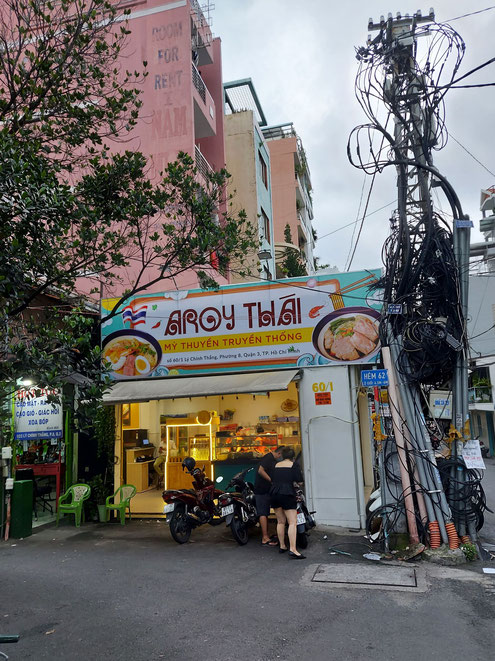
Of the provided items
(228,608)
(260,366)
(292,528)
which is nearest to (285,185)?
(260,366)

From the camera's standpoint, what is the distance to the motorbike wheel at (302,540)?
324 inches

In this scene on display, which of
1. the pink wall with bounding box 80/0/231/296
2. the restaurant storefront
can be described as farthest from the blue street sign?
the pink wall with bounding box 80/0/231/296

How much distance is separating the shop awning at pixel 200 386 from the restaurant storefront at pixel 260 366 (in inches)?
1.1

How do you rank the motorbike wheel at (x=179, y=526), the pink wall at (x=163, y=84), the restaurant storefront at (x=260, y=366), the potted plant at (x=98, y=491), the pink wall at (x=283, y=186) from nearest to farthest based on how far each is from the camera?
the motorbike wheel at (x=179, y=526) < the restaurant storefront at (x=260, y=366) < the potted plant at (x=98, y=491) < the pink wall at (x=163, y=84) < the pink wall at (x=283, y=186)

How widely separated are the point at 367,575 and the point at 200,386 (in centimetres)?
487

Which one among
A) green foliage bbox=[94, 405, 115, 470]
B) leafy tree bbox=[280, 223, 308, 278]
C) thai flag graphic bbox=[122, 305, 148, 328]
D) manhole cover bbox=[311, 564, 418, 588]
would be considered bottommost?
manhole cover bbox=[311, 564, 418, 588]

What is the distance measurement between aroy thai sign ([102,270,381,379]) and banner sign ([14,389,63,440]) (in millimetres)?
1569

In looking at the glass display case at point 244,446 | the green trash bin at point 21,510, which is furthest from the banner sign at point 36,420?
the glass display case at point 244,446

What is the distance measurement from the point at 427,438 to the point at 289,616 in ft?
12.0

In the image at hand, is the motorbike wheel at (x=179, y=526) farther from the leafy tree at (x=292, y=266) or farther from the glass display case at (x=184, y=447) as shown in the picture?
the leafy tree at (x=292, y=266)

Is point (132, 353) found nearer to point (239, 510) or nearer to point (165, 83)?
point (239, 510)

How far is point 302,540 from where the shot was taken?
8273mm

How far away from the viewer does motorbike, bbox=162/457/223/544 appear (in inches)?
Answer: 345

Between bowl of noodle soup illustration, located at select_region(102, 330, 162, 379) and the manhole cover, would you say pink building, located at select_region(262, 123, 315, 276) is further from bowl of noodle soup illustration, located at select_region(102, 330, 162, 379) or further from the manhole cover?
the manhole cover
